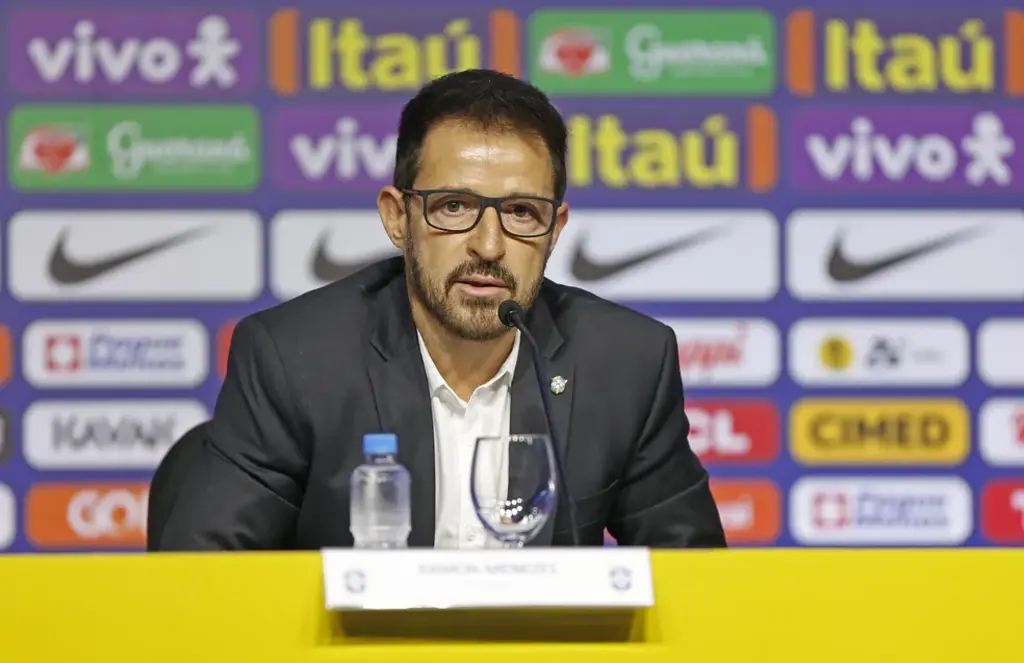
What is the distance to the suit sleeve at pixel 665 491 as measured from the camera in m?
2.18

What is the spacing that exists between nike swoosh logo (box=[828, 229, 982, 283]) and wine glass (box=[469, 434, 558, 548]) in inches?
82.9

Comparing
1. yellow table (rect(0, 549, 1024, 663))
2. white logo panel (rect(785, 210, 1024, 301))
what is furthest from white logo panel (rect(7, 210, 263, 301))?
yellow table (rect(0, 549, 1024, 663))

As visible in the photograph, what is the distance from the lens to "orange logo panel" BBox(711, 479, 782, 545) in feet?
11.7

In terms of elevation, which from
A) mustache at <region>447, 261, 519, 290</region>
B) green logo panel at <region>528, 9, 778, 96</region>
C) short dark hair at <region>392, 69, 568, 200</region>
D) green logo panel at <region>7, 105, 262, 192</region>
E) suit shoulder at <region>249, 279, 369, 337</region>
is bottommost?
suit shoulder at <region>249, 279, 369, 337</region>

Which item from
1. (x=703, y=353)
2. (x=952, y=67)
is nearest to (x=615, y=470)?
(x=703, y=353)

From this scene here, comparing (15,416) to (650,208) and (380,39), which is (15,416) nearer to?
(380,39)

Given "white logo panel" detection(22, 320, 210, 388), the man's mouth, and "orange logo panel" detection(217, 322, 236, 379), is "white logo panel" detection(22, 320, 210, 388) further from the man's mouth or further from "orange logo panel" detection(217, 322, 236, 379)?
the man's mouth

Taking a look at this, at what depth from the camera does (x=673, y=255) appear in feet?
11.5

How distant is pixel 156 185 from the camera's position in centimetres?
347

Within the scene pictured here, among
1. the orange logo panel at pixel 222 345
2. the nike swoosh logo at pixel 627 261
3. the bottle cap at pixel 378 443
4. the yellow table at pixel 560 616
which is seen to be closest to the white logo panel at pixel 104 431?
the orange logo panel at pixel 222 345

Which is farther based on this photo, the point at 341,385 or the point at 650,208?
the point at 650,208

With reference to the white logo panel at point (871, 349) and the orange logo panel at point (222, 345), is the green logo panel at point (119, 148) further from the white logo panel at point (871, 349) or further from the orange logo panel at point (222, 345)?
the white logo panel at point (871, 349)

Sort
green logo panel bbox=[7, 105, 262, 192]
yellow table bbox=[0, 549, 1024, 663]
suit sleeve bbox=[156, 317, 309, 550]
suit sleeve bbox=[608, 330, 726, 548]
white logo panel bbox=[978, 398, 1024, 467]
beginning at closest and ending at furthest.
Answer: yellow table bbox=[0, 549, 1024, 663]
suit sleeve bbox=[156, 317, 309, 550]
suit sleeve bbox=[608, 330, 726, 548]
green logo panel bbox=[7, 105, 262, 192]
white logo panel bbox=[978, 398, 1024, 467]

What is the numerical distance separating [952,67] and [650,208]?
897 millimetres
